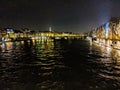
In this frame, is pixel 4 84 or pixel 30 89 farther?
pixel 4 84

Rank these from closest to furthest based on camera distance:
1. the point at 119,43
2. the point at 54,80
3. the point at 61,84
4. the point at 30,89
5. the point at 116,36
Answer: the point at 30,89
the point at 61,84
the point at 54,80
the point at 119,43
the point at 116,36

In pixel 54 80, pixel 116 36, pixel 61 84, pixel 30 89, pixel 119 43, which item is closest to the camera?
pixel 30 89

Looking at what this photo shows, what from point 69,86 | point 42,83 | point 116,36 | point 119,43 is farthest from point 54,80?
point 116,36

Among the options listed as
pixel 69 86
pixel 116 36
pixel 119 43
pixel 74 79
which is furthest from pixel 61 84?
pixel 116 36

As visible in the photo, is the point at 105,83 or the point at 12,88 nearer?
the point at 12,88

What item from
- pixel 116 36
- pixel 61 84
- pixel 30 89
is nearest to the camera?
pixel 30 89

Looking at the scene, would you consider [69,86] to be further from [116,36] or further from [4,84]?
[116,36]

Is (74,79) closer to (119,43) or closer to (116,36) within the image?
(119,43)

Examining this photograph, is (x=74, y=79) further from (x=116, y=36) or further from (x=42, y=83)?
(x=116, y=36)

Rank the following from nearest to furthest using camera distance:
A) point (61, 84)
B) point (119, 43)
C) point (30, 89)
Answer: point (30, 89), point (61, 84), point (119, 43)

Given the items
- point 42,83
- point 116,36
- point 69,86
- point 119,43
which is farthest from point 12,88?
point 116,36

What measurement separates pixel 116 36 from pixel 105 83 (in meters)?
82.2

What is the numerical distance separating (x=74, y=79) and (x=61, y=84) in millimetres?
2241

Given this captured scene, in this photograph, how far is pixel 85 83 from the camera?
1753cm
